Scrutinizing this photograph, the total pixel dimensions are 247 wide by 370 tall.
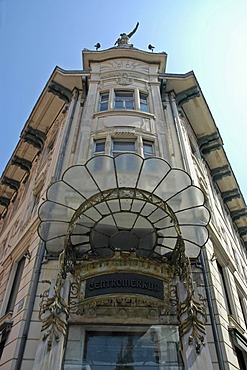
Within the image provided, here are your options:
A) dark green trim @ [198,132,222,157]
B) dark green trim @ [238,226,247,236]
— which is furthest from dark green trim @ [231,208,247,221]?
dark green trim @ [198,132,222,157]

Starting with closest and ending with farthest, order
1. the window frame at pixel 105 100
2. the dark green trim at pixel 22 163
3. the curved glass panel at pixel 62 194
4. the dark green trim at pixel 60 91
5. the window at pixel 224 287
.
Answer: the curved glass panel at pixel 62 194
the window at pixel 224 287
the window frame at pixel 105 100
the dark green trim at pixel 60 91
the dark green trim at pixel 22 163

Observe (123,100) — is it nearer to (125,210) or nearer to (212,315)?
(125,210)

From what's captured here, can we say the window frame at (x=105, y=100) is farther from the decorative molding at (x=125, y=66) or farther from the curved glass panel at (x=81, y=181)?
the curved glass panel at (x=81, y=181)

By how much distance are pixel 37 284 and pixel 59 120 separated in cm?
985

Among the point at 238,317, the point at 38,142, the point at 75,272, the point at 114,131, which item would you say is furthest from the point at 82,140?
the point at 238,317

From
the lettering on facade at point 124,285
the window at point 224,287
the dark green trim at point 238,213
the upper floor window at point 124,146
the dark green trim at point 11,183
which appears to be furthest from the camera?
the dark green trim at point 238,213

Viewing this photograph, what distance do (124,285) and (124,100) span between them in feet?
29.2

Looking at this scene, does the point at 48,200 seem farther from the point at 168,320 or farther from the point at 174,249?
the point at 168,320

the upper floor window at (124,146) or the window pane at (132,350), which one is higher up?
the upper floor window at (124,146)

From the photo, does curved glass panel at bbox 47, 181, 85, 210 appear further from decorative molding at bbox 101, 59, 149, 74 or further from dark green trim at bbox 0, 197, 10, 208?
dark green trim at bbox 0, 197, 10, 208

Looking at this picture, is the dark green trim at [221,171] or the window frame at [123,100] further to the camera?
the dark green trim at [221,171]

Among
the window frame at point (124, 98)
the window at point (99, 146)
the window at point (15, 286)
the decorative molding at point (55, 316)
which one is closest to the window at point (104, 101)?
the window frame at point (124, 98)

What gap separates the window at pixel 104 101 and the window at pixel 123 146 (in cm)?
235

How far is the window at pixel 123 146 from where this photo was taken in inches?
463
